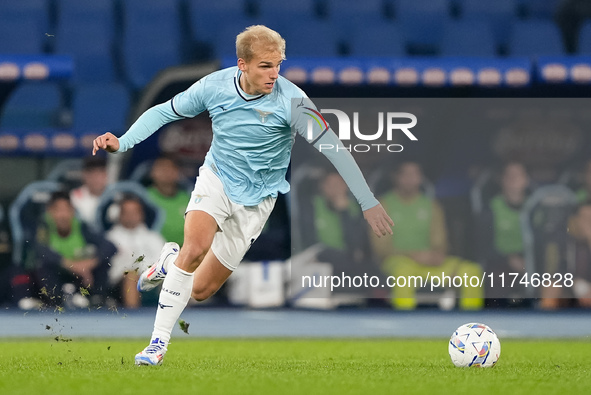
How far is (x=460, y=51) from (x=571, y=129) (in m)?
2.16

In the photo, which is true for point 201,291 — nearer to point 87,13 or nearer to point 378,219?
point 378,219

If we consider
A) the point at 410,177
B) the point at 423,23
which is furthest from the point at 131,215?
the point at 423,23

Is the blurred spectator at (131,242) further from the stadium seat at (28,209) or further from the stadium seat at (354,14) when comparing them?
the stadium seat at (354,14)

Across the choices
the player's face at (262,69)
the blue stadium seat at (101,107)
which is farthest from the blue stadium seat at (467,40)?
the player's face at (262,69)

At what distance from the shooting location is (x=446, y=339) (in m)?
9.80

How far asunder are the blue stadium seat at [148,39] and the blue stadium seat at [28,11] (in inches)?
39.0

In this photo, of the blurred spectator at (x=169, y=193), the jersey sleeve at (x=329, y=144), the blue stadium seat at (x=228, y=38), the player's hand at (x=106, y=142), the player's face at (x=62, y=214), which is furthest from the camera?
the blue stadium seat at (x=228, y=38)

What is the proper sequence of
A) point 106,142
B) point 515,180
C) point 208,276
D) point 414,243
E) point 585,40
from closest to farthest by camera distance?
point 106,142 → point 208,276 → point 414,243 → point 515,180 → point 585,40

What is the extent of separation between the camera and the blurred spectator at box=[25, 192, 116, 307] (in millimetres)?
11875

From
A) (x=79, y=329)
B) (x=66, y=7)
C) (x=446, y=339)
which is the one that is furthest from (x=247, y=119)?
(x=66, y=7)

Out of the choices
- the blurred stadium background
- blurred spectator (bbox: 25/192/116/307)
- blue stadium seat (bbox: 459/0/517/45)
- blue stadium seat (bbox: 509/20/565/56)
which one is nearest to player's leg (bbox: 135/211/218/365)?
the blurred stadium background

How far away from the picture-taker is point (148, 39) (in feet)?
46.1

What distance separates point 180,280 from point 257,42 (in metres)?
1.42

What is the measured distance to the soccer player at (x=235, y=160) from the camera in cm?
643
